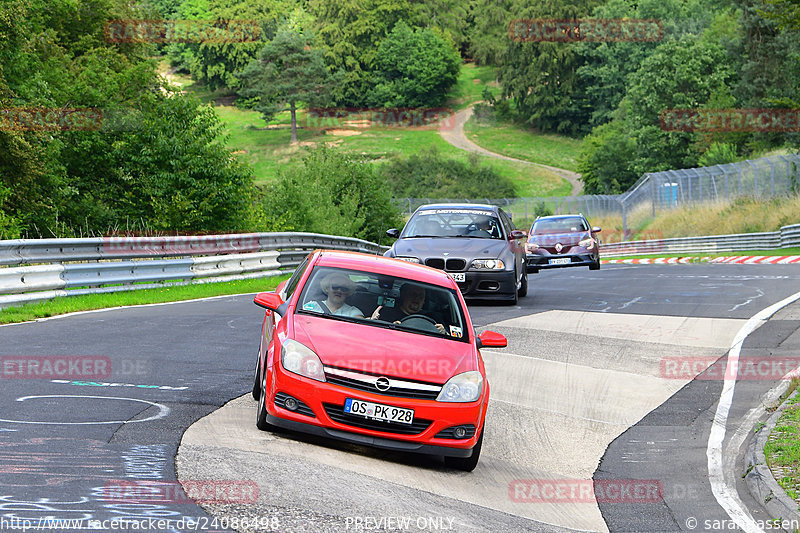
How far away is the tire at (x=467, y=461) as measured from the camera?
769 cm

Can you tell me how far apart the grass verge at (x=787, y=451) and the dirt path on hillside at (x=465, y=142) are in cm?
9678

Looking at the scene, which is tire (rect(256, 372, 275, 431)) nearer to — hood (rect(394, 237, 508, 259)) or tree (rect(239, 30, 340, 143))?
hood (rect(394, 237, 508, 259))

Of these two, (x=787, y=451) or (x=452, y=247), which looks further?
(x=452, y=247)

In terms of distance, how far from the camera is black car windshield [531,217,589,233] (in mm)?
29766

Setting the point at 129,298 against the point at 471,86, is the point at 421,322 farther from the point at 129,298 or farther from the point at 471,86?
the point at 471,86

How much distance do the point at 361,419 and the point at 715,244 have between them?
3970cm

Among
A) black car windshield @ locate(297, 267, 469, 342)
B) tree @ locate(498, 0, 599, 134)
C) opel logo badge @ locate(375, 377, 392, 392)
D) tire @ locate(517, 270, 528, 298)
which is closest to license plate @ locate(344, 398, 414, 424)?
opel logo badge @ locate(375, 377, 392, 392)

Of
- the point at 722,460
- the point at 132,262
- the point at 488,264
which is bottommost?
the point at 132,262

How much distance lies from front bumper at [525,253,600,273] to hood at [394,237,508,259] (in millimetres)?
11622

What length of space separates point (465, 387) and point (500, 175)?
105504mm

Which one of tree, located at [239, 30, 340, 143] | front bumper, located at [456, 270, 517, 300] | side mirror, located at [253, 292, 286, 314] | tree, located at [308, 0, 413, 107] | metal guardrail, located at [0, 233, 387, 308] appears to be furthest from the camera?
tree, located at [308, 0, 413, 107]

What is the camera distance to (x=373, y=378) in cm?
734

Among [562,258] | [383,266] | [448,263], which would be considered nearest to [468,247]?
[448,263]

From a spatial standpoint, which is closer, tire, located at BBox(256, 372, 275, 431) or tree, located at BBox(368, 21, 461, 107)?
tire, located at BBox(256, 372, 275, 431)
